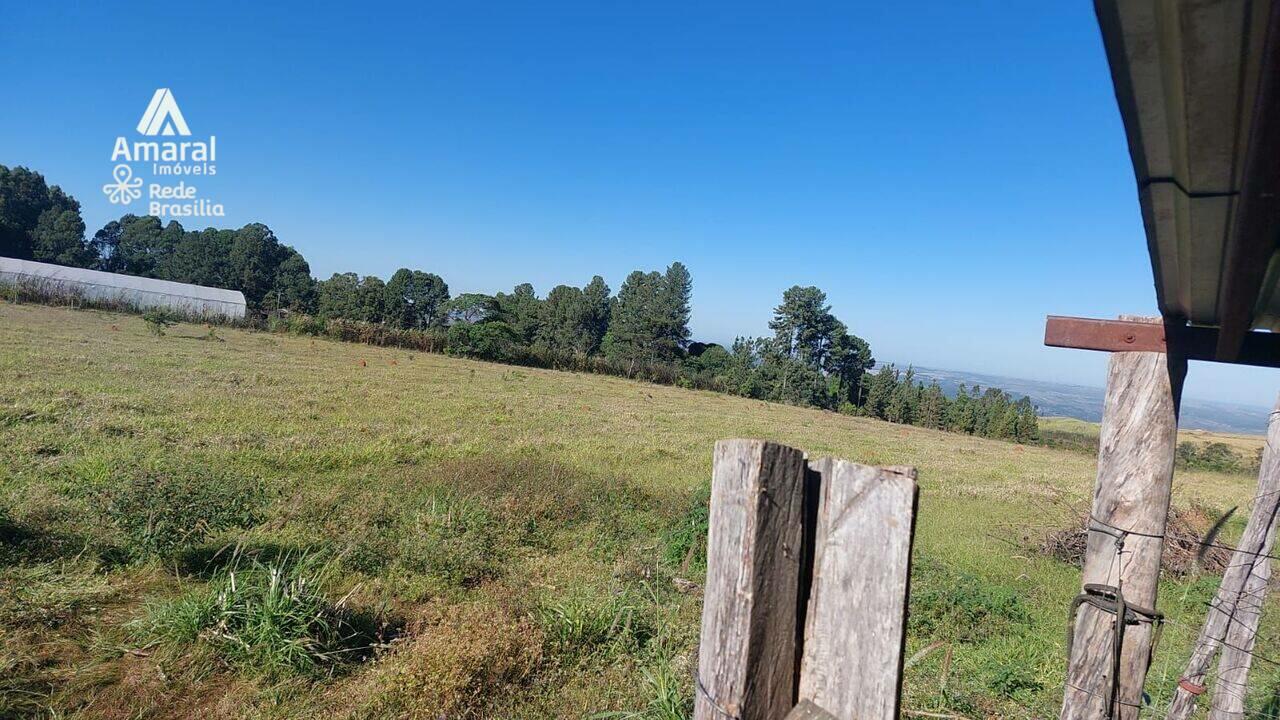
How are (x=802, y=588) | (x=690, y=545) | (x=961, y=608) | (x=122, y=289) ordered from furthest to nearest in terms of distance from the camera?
1. (x=122, y=289)
2. (x=690, y=545)
3. (x=961, y=608)
4. (x=802, y=588)

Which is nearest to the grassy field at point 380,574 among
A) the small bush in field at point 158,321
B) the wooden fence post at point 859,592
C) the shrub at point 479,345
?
the wooden fence post at point 859,592

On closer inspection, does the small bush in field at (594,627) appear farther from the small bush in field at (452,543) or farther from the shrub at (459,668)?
the small bush in field at (452,543)

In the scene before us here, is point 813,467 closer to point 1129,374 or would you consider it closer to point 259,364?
point 1129,374

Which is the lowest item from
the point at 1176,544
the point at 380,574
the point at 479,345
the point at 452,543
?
the point at 380,574

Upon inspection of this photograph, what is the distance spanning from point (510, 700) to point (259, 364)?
56.2 ft

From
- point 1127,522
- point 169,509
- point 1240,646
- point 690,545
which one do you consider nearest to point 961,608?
point 690,545

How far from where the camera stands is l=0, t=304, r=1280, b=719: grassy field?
3.44 metres

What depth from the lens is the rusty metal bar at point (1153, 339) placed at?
1918 millimetres

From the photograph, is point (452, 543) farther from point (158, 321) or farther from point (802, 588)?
point (158, 321)

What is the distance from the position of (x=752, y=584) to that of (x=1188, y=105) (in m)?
1.17

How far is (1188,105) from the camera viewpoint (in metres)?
1.08

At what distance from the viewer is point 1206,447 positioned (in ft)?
83.4

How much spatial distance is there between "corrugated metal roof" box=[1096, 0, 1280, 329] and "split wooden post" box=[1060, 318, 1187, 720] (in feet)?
1.40

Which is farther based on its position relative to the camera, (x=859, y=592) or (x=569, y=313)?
(x=569, y=313)
